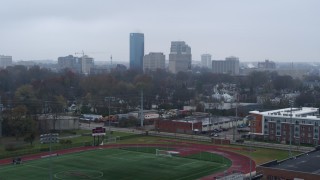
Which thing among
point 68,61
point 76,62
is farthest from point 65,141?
point 68,61

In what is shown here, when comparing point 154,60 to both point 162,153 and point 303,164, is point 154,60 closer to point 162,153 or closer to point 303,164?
point 162,153

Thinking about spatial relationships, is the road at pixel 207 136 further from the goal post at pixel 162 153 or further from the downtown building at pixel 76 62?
the downtown building at pixel 76 62

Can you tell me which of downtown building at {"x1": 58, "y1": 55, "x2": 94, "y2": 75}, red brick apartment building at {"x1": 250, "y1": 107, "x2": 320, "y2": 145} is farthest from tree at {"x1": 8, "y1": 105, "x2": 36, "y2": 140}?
downtown building at {"x1": 58, "y1": 55, "x2": 94, "y2": 75}

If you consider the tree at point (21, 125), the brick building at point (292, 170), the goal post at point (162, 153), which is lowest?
the goal post at point (162, 153)

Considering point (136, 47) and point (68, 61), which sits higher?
point (136, 47)

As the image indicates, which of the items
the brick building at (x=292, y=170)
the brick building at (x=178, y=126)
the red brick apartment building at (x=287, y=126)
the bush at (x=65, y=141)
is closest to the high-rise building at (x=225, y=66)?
the brick building at (x=178, y=126)

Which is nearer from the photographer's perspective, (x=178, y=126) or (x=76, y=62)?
(x=178, y=126)

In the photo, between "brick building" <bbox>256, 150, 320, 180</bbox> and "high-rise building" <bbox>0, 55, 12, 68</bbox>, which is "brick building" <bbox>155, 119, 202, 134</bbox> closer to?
"brick building" <bbox>256, 150, 320, 180</bbox>
